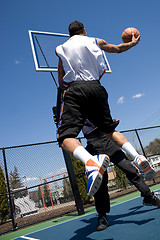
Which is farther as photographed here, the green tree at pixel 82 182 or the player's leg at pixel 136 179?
the green tree at pixel 82 182

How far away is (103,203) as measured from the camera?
216 cm

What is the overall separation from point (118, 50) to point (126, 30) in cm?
86

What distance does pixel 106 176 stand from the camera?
2320 mm

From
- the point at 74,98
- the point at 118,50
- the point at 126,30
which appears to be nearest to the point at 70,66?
the point at 74,98

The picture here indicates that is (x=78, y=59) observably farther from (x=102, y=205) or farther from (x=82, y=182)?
(x=82, y=182)

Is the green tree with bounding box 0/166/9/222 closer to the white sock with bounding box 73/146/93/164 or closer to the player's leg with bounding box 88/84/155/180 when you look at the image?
the player's leg with bounding box 88/84/155/180

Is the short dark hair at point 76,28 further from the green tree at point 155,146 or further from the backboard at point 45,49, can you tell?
the green tree at point 155,146

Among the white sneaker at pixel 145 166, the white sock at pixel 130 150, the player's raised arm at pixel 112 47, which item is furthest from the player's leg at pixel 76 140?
the player's raised arm at pixel 112 47

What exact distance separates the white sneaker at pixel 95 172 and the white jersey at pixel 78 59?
75cm

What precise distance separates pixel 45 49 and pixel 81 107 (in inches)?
170

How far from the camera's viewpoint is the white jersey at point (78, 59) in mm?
1752

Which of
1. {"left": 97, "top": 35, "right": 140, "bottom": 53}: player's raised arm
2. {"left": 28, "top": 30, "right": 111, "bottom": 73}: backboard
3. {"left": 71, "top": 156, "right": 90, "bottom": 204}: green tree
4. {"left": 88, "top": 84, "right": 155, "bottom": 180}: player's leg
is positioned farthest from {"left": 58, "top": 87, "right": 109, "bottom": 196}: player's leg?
{"left": 71, "top": 156, "right": 90, "bottom": 204}: green tree

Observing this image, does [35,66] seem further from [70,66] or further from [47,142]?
[70,66]

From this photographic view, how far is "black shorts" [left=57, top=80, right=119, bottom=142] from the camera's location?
5.19ft
